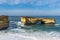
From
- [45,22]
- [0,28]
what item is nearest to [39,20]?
[45,22]

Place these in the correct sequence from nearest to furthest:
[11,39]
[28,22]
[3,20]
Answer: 1. [11,39]
2. [3,20]
3. [28,22]

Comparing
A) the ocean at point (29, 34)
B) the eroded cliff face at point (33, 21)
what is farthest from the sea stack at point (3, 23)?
the eroded cliff face at point (33, 21)

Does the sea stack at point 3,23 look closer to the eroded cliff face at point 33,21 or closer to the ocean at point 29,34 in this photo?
the ocean at point 29,34

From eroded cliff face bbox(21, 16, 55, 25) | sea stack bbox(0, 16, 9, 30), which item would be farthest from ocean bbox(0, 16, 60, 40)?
eroded cliff face bbox(21, 16, 55, 25)

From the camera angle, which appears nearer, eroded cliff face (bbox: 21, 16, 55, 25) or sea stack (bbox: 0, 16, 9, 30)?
sea stack (bbox: 0, 16, 9, 30)

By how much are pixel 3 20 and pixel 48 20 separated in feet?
55.7

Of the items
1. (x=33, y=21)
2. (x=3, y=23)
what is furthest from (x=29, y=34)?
(x=33, y=21)

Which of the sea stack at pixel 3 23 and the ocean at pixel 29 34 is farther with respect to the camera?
the sea stack at pixel 3 23

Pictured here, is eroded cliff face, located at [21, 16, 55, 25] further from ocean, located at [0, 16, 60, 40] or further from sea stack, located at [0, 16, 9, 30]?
ocean, located at [0, 16, 60, 40]

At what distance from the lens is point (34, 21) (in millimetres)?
37656

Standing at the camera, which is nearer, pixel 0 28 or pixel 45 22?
pixel 0 28

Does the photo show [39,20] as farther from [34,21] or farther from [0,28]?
[0,28]

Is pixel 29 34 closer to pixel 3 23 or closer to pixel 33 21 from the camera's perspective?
pixel 3 23

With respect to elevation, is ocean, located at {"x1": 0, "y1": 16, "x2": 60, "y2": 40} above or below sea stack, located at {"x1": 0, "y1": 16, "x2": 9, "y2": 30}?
below
